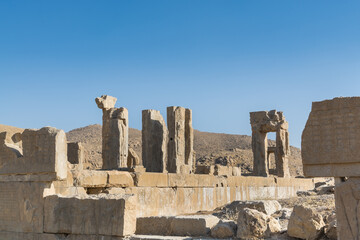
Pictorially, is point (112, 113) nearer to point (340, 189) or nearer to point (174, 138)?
point (174, 138)

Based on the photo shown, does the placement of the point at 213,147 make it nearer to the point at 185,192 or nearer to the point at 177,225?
the point at 185,192

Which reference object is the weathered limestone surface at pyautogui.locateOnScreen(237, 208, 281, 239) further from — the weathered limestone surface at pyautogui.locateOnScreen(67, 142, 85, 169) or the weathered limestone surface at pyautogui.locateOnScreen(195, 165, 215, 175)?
the weathered limestone surface at pyautogui.locateOnScreen(67, 142, 85, 169)

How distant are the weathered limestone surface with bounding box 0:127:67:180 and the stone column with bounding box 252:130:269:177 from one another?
1418 cm

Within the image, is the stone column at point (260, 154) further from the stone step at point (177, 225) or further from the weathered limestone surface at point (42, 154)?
the weathered limestone surface at point (42, 154)

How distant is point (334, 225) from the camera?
5.74 m

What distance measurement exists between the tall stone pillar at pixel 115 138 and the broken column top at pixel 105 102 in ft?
0.74


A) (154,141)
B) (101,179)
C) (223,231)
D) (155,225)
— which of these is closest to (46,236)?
(101,179)

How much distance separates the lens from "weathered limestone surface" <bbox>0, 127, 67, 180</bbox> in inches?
293

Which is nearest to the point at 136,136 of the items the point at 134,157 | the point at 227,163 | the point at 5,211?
the point at 227,163

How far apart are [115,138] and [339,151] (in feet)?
39.0

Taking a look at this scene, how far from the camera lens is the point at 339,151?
5.07 meters

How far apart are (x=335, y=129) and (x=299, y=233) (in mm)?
1554

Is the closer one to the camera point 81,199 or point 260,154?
point 81,199

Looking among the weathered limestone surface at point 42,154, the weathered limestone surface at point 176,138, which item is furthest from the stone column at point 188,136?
the weathered limestone surface at point 42,154
